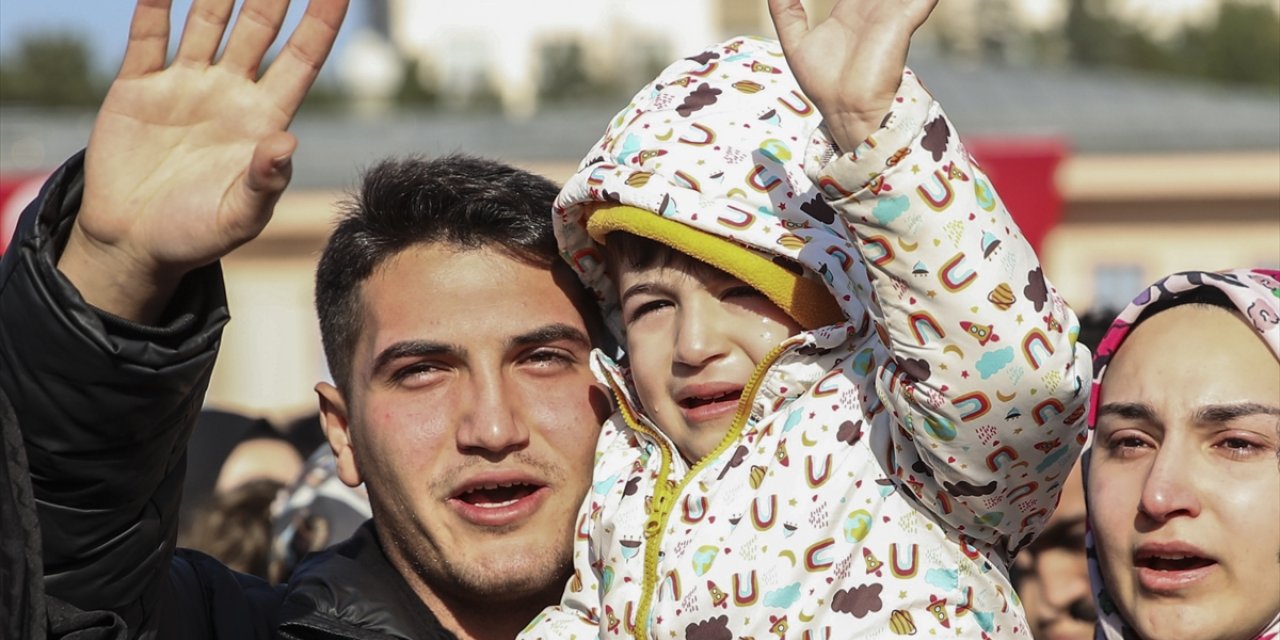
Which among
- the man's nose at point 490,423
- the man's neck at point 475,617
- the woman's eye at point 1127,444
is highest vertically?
the woman's eye at point 1127,444

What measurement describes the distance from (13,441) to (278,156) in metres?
0.58

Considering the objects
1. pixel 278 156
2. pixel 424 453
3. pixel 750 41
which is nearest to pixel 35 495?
pixel 278 156

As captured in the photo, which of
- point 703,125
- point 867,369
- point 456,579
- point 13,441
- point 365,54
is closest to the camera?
point 13,441

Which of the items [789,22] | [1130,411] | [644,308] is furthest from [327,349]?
[1130,411]

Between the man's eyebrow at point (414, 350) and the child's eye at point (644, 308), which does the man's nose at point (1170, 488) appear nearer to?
the child's eye at point (644, 308)

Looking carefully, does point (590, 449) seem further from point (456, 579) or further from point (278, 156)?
point (278, 156)

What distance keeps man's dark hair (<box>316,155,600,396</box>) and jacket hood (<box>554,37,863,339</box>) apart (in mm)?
276

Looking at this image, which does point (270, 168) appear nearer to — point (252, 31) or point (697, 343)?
point (252, 31)

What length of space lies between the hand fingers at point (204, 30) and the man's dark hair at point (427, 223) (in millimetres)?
951

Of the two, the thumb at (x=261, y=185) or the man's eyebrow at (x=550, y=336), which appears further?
the man's eyebrow at (x=550, y=336)

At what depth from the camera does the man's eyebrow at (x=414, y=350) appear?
379 cm

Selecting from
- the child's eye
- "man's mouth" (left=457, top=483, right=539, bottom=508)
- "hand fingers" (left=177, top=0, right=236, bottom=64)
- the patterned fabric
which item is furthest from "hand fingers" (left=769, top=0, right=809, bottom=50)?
"man's mouth" (left=457, top=483, right=539, bottom=508)

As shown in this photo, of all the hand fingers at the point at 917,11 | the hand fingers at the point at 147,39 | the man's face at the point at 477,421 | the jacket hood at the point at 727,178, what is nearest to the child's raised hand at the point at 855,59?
the hand fingers at the point at 917,11

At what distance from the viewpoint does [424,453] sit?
378 cm
